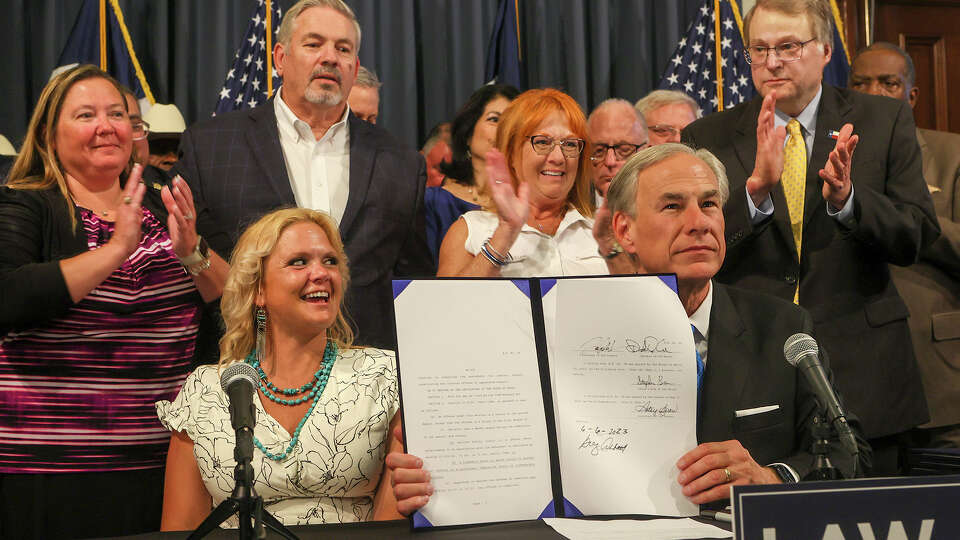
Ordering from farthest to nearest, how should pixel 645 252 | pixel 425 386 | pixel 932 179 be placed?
pixel 932 179, pixel 645 252, pixel 425 386

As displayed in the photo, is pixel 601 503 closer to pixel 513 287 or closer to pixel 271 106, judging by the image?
pixel 513 287

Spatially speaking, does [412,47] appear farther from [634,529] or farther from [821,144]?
[634,529]

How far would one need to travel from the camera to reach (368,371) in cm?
256

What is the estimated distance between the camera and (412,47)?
5395mm

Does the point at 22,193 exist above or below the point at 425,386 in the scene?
above

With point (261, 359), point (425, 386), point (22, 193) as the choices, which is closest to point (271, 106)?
point (22, 193)

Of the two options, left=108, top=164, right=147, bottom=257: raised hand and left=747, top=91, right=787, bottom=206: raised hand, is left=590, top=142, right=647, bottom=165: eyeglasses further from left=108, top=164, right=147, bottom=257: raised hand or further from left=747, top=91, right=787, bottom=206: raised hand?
left=108, top=164, right=147, bottom=257: raised hand

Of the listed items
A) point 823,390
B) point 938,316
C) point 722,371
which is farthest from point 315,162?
point 938,316

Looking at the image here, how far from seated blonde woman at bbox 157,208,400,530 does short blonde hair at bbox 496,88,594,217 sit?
70 cm

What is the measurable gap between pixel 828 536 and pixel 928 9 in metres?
5.66

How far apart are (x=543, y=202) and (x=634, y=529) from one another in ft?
5.02

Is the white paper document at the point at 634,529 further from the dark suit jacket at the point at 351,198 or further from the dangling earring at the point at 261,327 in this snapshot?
the dark suit jacket at the point at 351,198

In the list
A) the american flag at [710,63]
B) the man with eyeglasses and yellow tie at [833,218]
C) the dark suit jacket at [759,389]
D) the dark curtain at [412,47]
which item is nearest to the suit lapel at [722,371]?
the dark suit jacket at [759,389]
